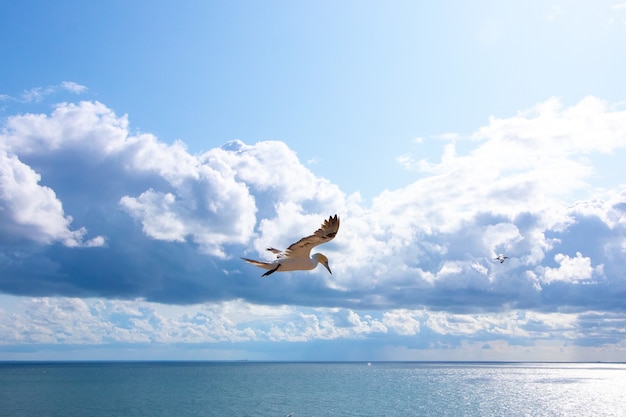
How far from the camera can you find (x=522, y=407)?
115 metres

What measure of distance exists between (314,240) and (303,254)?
3.73 feet

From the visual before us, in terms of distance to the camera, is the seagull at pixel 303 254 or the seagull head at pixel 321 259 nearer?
the seagull at pixel 303 254

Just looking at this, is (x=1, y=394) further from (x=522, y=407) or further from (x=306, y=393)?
(x=522, y=407)

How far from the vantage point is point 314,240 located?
20203mm

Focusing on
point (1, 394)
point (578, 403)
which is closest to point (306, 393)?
point (578, 403)

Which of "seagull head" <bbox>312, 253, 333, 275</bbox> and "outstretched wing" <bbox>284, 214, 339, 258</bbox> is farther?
"seagull head" <bbox>312, 253, 333, 275</bbox>

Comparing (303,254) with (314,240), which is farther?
(303,254)

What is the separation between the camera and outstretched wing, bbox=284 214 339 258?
19.6 m

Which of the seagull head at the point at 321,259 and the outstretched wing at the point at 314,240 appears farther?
the seagull head at the point at 321,259

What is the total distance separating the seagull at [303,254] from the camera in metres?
19.7

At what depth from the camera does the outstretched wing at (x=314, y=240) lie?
1958 cm

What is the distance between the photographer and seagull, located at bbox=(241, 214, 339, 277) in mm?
19672

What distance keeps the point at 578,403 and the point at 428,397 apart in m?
32.9

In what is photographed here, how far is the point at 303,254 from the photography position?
2111 cm
